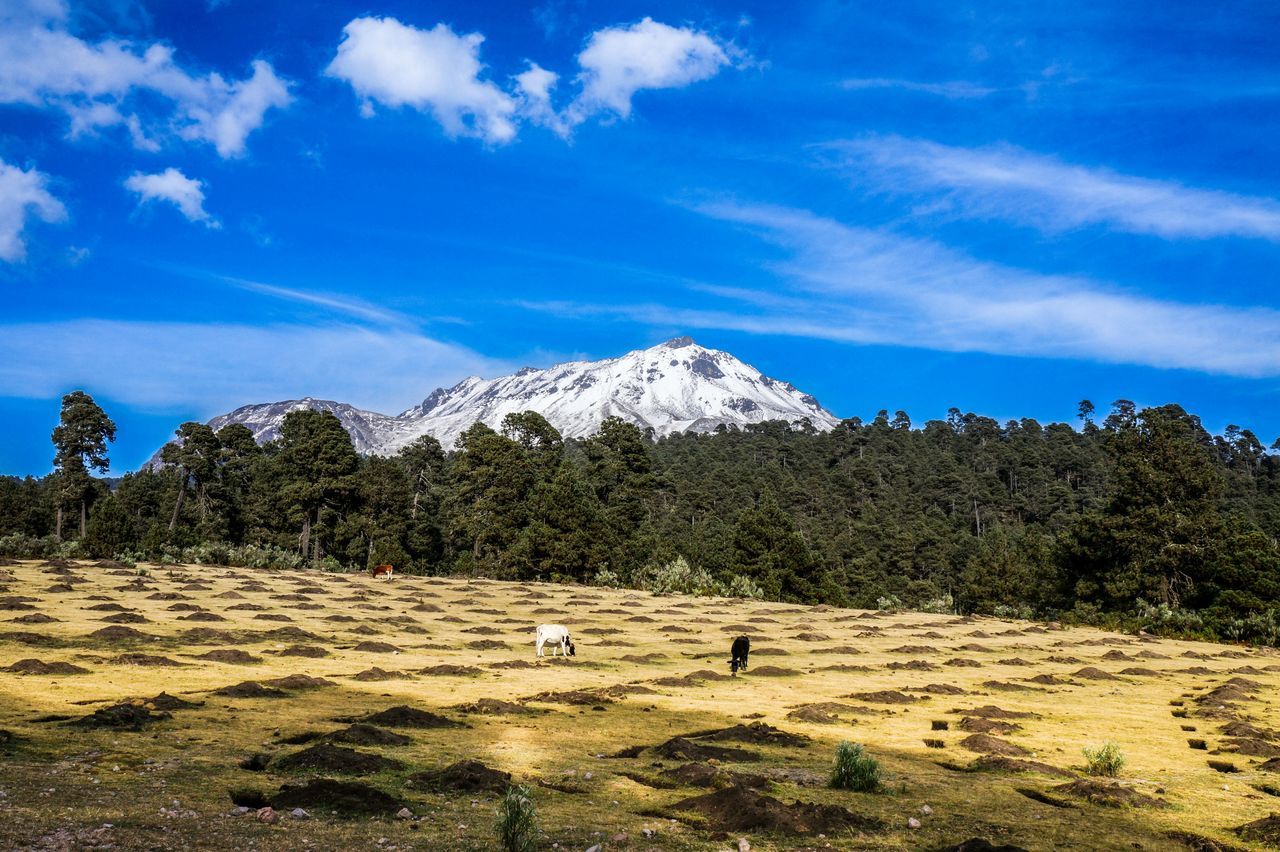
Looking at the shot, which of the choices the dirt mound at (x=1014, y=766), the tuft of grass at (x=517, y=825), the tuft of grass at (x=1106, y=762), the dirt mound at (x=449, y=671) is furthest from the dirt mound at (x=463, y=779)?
the dirt mound at (x=449, y=671)

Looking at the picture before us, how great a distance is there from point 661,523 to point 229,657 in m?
108

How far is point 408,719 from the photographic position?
16078mm

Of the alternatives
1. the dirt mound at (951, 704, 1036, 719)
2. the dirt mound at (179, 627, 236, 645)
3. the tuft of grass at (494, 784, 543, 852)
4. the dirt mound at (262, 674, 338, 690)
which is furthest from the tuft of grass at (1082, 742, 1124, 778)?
the dirt mound at (179, 627, 236, 645)

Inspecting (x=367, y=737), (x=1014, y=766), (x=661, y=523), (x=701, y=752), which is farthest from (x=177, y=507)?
(x=1014, y=766)

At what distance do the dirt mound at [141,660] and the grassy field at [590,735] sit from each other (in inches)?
4.6

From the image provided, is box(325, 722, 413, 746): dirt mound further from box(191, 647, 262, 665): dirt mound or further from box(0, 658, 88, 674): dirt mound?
box(191, 647, 262, 665): dirt mound

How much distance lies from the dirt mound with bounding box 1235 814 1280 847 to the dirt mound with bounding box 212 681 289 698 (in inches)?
694

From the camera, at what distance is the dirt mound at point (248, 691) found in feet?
59.1

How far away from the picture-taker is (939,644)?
40.4 m

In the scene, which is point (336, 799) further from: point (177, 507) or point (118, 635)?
point (177, 507)

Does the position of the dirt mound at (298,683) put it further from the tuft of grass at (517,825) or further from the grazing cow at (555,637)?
the tuft of grass at (517,825)

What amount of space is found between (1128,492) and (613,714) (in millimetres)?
61153

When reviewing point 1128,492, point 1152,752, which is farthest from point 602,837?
point 1128,492

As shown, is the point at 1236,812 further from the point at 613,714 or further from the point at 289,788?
the point at 289,788
